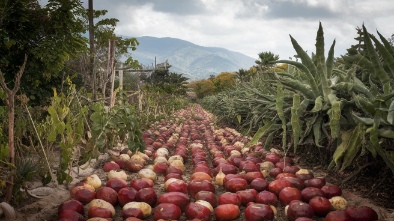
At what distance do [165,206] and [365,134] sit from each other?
4.92ft

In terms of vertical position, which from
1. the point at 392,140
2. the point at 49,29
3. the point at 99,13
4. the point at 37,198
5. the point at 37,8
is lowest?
the point at 37,198

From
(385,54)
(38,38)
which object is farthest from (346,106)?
(38,38)

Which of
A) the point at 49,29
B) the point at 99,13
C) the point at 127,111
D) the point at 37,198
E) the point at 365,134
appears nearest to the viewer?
the point at 365,134

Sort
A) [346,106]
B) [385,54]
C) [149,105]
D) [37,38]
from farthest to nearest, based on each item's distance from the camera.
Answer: [149,105] → [37,38] → [346,106] → [385,54]

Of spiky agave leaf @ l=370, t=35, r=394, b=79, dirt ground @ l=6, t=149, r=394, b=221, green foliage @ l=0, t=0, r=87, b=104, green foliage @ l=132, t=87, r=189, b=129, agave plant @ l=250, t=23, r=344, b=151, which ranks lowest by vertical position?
dirt ground @ l=6, t=149, r=394, b=221

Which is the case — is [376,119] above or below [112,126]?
above

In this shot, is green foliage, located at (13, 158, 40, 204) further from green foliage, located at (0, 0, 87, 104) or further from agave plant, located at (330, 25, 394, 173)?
green foliage, located at (0, 0, 87, 104)

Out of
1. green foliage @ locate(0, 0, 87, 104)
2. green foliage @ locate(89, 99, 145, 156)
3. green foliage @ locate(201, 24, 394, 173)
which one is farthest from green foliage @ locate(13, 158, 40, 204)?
green foliage @ locate(0, 0, 87, 104)

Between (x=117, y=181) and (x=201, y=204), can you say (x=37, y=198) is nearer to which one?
(x=117, y=181)

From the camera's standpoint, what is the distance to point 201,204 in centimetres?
235

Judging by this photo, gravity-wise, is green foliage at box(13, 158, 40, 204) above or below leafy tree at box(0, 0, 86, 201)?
below

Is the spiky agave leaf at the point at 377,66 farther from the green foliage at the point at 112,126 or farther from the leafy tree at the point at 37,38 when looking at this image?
the leafy tree at the point at 37,38

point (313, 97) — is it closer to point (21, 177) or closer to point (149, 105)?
point (21, 177)

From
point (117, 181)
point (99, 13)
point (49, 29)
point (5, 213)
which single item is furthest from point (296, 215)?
point (99, 13)
